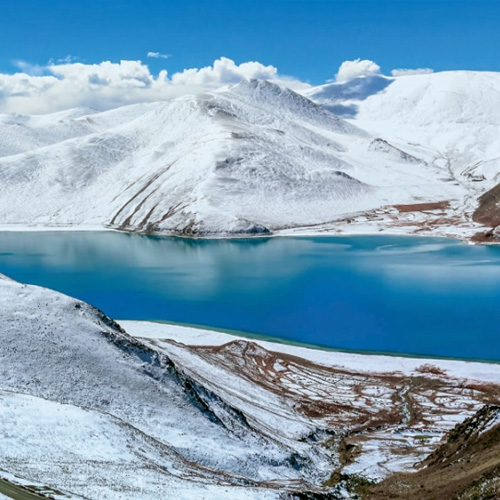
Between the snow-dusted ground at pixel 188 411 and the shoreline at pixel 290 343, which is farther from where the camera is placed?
the shoreline at pixel 290 343

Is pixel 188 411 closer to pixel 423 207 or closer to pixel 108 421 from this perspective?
pixel 108 421

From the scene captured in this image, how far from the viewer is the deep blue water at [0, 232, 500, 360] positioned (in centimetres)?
5391

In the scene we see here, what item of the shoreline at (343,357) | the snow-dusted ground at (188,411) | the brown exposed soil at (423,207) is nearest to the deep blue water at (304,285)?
the shoreline at (343,357)

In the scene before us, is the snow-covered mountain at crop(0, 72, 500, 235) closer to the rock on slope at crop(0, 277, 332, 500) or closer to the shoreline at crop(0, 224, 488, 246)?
the shoreline at crop(0, 224, 488, 246)

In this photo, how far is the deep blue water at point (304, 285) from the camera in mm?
53906

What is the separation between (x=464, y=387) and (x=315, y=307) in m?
23.7

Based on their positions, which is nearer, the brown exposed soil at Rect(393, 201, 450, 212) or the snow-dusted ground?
the snow-dusted ground

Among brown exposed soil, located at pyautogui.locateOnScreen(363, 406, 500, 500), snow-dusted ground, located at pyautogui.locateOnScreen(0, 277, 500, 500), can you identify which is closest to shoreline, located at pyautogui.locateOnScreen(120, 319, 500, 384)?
snow-dusted ground, located at pyautogui.locateOnScreen(0, 277, 500, 500)

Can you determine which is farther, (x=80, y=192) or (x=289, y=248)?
(x=80, y=192)

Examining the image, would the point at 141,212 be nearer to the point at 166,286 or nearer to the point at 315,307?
the point at 166,286

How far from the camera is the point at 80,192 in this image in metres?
157

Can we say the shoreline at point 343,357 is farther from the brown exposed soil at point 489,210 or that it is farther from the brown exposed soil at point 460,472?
the brown exposed soil at point 489,210

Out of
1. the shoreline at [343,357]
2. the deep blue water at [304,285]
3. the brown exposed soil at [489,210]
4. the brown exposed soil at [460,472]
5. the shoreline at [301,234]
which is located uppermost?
the brown exposed soil at [489,210]

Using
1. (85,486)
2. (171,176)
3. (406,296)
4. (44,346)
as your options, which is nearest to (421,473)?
(85,486)
